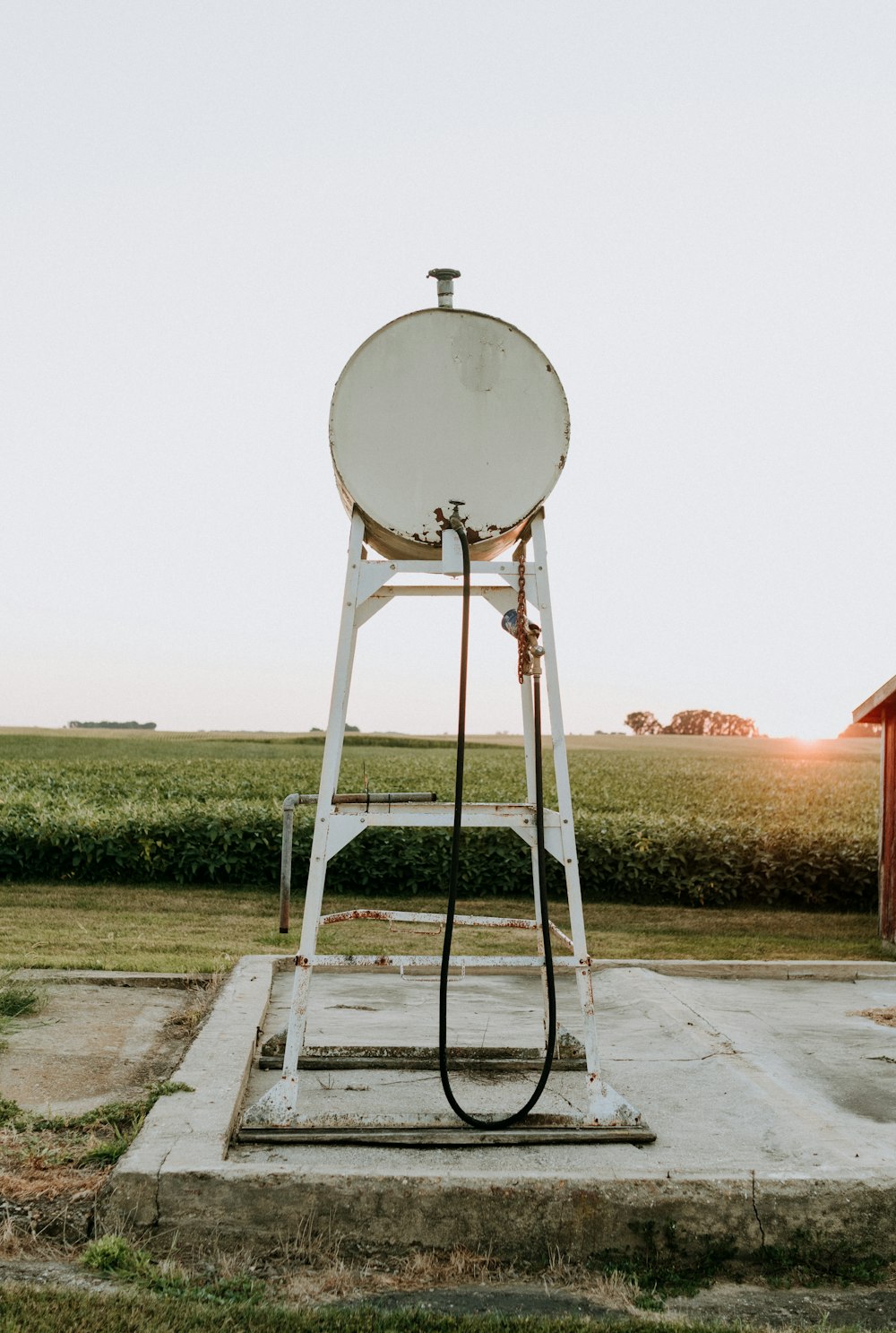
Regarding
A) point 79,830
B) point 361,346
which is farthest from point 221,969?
point 79,830

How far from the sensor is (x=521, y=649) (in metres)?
4.70

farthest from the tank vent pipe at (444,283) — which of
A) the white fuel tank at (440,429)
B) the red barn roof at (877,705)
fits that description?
the red barn roof at (877,705)

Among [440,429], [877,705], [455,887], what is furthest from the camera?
[877,705]

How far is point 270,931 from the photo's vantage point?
1142cm

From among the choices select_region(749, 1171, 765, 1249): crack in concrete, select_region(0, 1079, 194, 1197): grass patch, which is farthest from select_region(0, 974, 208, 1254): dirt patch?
select_region(749, 1171, 765, 1249): crack in concrete

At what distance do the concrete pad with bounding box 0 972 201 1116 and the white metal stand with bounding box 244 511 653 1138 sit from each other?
2.86 ft

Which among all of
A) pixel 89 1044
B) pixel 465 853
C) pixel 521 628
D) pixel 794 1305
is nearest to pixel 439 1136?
pixel 794 1305

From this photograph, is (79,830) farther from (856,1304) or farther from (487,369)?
(856,1304)

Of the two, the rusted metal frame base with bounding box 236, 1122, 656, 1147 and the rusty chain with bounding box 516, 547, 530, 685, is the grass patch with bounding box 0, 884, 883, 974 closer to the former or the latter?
the rusted metal frame base with bounding box 236, 1122, 656, 1147

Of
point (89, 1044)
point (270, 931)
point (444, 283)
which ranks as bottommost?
→ point (270, 931)

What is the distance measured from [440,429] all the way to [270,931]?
25.2 ft

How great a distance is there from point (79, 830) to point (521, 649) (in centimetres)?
1158

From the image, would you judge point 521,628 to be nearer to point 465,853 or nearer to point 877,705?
point 877,705

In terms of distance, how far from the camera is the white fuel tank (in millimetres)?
4828
